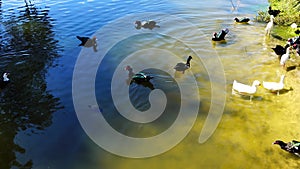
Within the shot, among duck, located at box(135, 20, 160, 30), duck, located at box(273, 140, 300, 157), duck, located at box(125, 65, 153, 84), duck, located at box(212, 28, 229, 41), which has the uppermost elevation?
duck, located at box(135, 20, 160, 30)

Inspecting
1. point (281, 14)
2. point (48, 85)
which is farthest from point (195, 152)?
point (281, 14)

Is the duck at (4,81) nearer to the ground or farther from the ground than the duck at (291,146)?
farther from the ground

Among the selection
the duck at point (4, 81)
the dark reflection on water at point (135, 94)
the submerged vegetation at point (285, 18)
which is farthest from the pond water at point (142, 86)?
the submerged vegetation at point (285, 18)

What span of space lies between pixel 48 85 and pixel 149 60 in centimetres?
500

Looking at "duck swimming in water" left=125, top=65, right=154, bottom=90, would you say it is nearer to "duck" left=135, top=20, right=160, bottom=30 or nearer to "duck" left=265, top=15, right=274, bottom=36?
"duck" left=135, top=20, right=160, bottom=30

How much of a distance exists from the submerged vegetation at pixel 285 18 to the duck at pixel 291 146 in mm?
9477

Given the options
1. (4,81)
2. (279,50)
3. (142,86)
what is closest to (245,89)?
(279,50)

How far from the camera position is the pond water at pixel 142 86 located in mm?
8352

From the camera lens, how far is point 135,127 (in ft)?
31.0

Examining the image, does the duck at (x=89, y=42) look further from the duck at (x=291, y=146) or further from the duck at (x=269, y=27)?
the duck at (x=291, y=146)

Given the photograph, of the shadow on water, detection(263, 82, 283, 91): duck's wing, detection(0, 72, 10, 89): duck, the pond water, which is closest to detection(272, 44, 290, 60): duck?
the pond water

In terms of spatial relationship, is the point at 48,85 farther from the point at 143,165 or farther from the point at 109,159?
the point at 143,165

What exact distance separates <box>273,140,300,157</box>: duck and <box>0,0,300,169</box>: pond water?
0.22 meters

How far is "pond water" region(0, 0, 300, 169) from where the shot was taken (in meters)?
8.35
